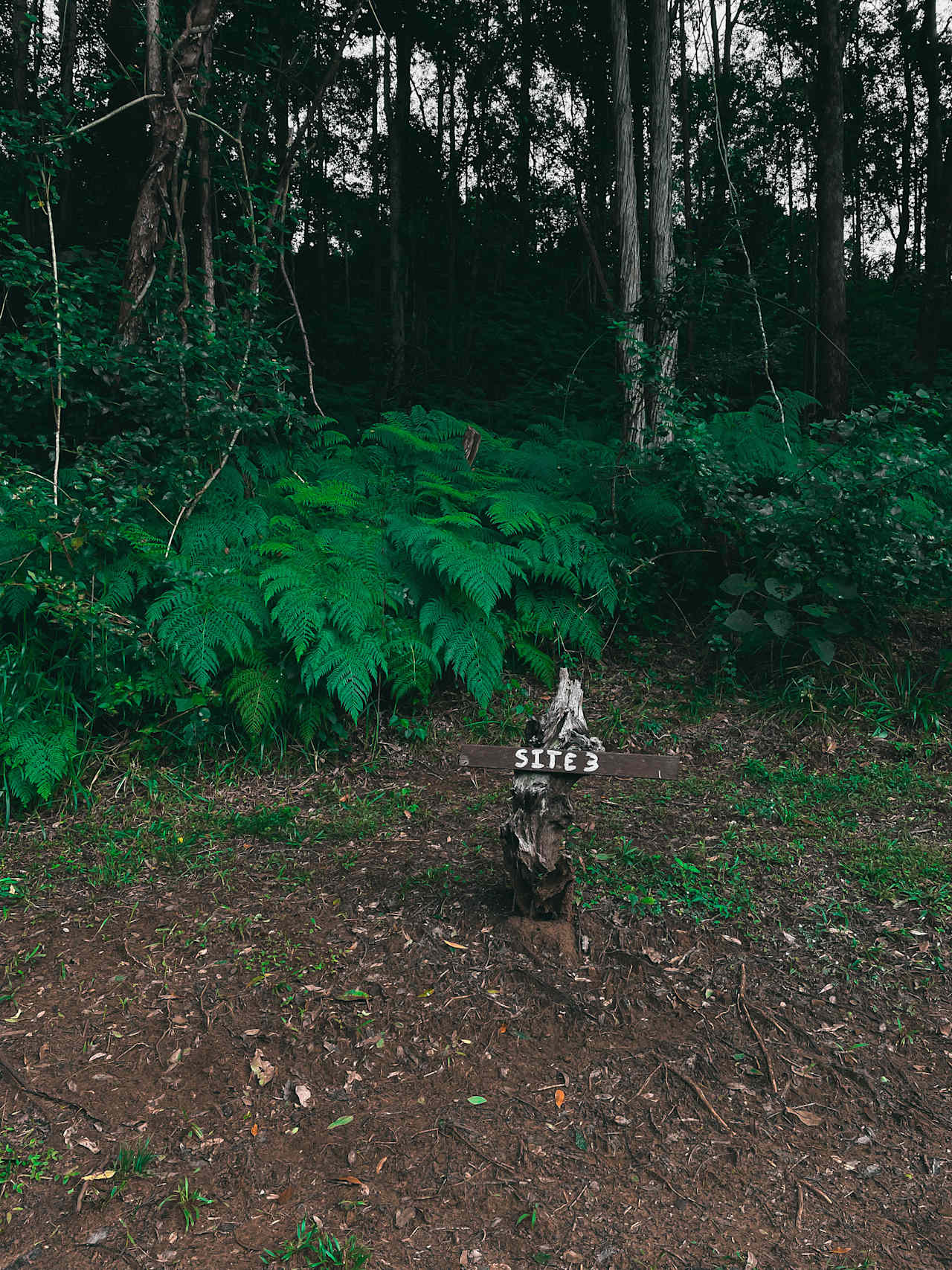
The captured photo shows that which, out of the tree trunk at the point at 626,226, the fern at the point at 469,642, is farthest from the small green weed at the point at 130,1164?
the tree trunk at the point at 626,226

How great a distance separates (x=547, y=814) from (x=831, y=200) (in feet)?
21.8

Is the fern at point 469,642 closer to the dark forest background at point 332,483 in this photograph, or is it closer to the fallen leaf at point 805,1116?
the dark forest background at point 332,483

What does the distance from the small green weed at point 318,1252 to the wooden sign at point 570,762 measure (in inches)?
53.5

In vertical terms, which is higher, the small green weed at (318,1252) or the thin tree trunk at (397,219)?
the thin tree trunk at (397,219)

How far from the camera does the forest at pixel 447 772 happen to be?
7.73ft

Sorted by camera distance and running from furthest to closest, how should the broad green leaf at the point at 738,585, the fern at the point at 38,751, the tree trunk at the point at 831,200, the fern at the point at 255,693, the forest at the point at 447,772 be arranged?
the tree trunk at the point at 831,200 → the broad green leaf at the point at 738,585 → the fern at the point at 255,693 → the fern at the point at 38,751 → the forest at the point at 447,772

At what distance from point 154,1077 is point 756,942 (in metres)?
2.01

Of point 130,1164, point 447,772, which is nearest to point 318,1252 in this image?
point 130,1164

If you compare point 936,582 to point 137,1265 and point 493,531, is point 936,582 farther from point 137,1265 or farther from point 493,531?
point 137,1265

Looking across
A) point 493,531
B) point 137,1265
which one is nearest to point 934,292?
point 493,531

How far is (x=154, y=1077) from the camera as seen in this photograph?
2.66m

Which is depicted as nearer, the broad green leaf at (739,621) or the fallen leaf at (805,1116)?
the fallen leaf at (805,1116)

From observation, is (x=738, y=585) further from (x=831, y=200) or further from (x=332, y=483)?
(x=831, y=200)

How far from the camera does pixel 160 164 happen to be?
16.6 ft
